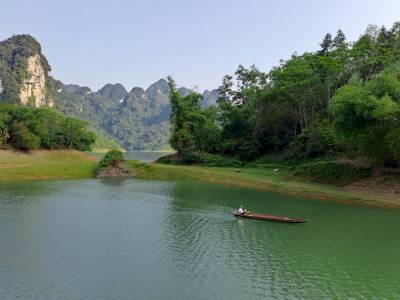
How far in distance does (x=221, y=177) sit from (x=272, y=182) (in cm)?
1030

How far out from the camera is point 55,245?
27.8 meters

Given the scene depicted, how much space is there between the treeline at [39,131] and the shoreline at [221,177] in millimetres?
4450

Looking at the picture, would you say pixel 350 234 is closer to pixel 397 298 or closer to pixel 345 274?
pixel 345 274

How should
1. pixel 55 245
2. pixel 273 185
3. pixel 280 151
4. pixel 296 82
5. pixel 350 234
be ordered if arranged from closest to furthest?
pixel 55 245
pixel 350 234
pixel 273 185
pixel 296 82
pixel 280 151

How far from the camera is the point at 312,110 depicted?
7981 centimetres

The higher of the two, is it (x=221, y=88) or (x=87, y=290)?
(x=221, y=88)

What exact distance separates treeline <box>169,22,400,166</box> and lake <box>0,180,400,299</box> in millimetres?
11943

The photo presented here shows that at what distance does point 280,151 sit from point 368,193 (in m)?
35.2

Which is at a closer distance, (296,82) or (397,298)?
(397,298)

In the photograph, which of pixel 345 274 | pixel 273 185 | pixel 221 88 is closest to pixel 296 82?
pixel 273 185

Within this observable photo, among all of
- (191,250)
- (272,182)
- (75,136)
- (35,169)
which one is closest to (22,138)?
(75,136)

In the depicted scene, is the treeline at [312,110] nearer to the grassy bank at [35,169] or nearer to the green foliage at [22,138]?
the grassy bank at [35,169]

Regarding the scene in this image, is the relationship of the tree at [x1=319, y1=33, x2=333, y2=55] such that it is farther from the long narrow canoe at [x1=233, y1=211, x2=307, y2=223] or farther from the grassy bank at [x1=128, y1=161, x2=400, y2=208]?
the long narrow canoe at [x1=233, y1=211, x2=307, y2=223]

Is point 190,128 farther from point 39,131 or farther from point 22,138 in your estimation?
point 22,138
